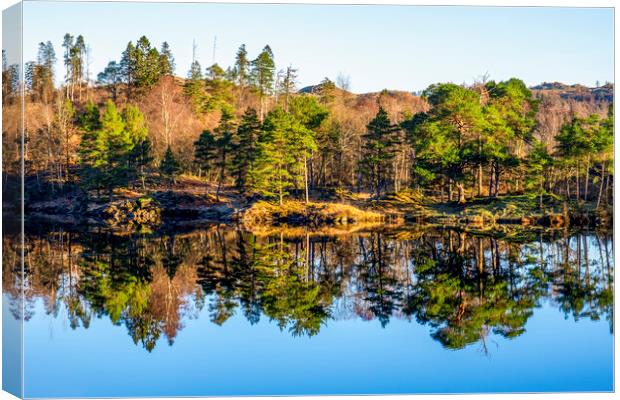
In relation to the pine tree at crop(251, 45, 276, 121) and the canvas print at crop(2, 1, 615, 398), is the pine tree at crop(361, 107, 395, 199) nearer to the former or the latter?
the canvas print at crop(2, 1, 615, 398)

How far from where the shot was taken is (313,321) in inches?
674

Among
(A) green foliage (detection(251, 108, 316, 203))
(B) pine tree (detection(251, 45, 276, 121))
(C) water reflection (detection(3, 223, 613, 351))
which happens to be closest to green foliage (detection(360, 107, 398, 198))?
(A) green foliage (detection(251, 108, 316, 203))

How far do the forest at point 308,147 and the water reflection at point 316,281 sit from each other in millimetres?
14406

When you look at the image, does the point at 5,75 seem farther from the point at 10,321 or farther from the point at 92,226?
the point at 92,226

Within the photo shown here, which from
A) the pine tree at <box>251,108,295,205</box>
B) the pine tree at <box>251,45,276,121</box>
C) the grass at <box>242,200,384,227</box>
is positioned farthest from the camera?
the pine tree at <box>251,45,276,121</box>

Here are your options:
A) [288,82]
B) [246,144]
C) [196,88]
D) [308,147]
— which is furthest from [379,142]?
[196,88]

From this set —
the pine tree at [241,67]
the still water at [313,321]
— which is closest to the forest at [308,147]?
the pine tree at [241,67]

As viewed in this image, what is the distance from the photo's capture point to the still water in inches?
506

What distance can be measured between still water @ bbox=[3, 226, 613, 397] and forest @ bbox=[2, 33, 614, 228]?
19283 millimetres

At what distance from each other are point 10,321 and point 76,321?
5.17 metres

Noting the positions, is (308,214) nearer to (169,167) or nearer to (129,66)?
(169,167)

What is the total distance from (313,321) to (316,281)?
5480mm

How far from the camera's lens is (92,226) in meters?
42.0

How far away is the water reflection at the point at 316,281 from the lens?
678 inches
